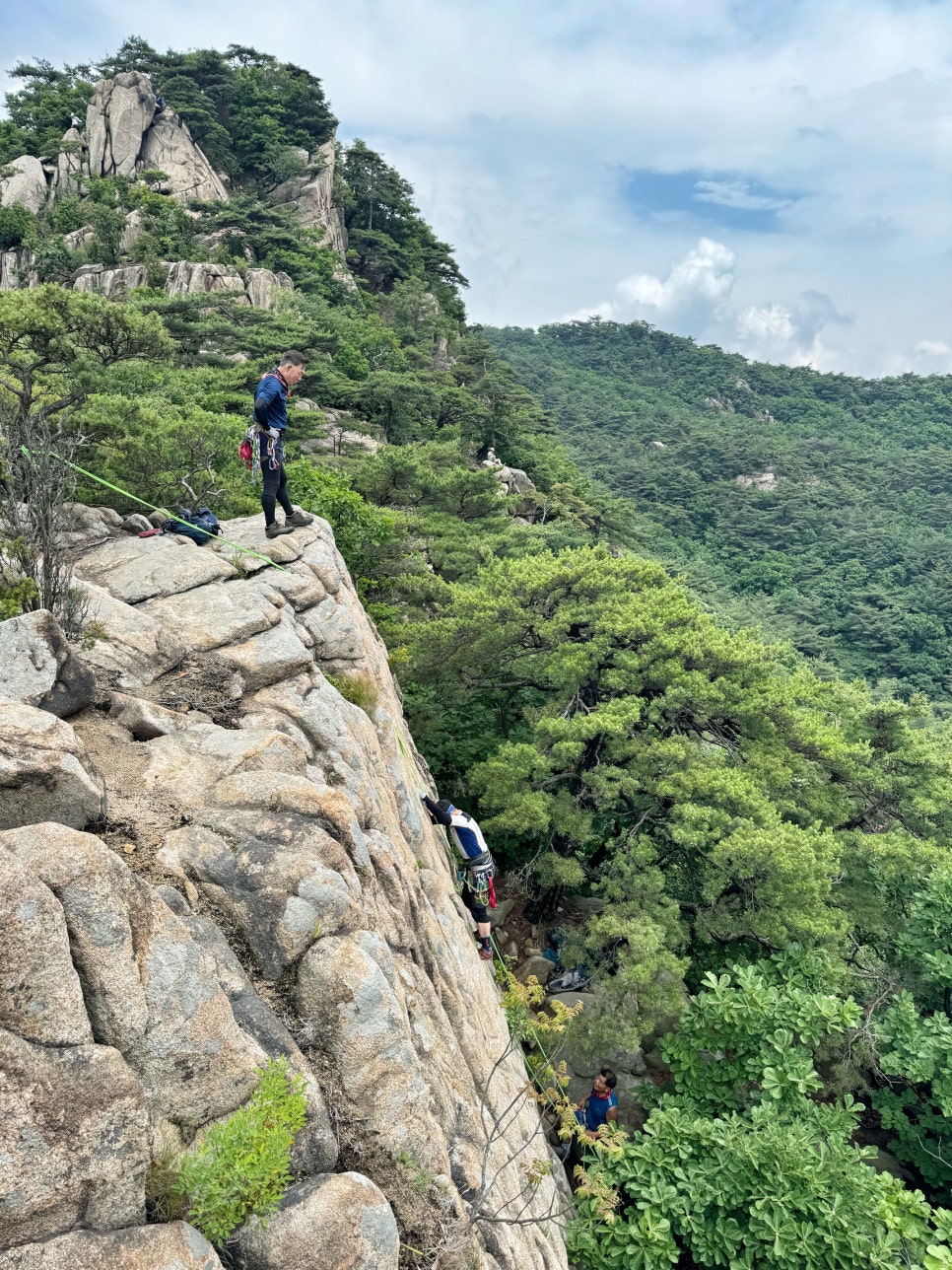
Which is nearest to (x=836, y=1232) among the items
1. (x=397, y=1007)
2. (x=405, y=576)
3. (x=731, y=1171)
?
(x=731, y=1171)

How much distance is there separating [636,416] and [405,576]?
82579mm

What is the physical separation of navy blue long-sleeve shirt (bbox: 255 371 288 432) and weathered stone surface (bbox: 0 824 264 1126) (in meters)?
4.79

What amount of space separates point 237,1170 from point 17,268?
46.8 metres

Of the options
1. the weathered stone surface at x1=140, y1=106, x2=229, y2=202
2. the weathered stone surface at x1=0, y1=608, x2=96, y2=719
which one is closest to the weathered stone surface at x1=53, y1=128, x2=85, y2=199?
the weathered stone surface at x1=140, y1=106, x2=229, y2=202

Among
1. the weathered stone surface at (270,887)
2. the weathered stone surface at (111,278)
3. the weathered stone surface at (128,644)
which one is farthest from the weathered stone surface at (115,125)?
the weathered stone surface at (270,887)

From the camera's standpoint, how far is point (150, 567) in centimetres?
658

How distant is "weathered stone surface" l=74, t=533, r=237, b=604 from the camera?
6266 millimetres

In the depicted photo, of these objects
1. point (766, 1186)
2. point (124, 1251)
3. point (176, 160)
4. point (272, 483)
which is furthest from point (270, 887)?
point (176, 160)

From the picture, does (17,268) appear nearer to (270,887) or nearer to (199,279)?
Result: (199,279)

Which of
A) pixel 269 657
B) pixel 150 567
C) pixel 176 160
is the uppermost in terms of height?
pixel 176 160

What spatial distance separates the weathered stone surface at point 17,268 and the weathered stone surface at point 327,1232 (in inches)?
1741

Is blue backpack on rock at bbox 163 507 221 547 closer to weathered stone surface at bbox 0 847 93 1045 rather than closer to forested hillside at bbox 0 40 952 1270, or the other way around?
forested hillside at bbox 0 40 952 1270

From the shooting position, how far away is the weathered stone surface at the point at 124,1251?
2.13 m

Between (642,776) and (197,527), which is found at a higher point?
(197,527)
